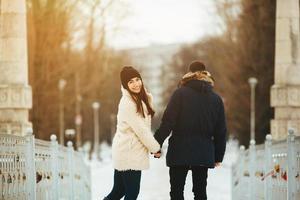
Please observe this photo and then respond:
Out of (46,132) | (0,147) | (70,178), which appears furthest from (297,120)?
(46,132)

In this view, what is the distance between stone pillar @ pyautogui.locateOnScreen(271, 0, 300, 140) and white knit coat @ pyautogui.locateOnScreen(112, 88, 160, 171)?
14.9 m

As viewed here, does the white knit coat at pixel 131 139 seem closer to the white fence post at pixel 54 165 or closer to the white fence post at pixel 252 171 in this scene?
the white fence post at pixel 54 165

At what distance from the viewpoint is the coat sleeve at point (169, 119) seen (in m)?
13.1

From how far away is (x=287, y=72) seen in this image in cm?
2800

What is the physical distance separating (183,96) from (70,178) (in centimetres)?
721

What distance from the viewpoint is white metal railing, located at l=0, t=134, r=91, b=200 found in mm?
14461

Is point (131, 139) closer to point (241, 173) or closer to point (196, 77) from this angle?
point (196, 77)

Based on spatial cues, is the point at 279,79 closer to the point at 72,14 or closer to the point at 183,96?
the point at 183,96

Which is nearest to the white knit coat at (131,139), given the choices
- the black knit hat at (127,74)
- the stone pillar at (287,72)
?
the black knit hat at (127,74)

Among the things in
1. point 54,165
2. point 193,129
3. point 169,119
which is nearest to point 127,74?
point 169,119

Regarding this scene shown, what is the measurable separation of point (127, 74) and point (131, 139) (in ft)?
2.49

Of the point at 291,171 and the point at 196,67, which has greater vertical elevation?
the point at 196,67

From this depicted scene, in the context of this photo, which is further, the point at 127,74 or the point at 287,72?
A: the point at 287,72

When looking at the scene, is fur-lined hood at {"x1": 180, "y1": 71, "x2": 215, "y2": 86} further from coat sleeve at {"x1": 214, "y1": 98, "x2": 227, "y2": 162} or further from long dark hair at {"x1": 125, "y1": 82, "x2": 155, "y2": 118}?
long dark hair at {"x1": 125, "y1": 82, "x2": 155, "y2": 118}
